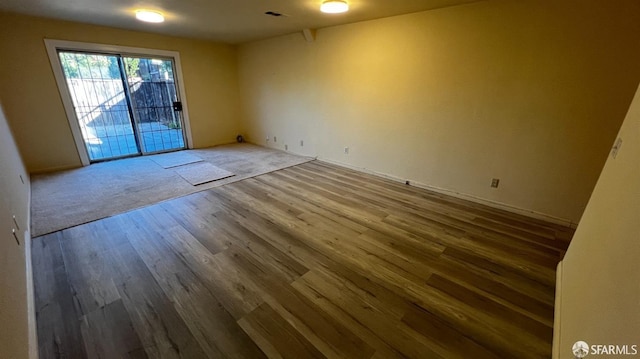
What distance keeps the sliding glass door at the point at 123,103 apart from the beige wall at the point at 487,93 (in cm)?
307

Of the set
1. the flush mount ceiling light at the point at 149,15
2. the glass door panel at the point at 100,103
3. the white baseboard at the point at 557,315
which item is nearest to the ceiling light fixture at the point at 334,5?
the flush mount ceiling light at the point at 149,15

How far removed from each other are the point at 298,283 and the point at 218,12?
355 centimetres

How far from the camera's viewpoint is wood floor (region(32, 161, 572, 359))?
4.72 ft

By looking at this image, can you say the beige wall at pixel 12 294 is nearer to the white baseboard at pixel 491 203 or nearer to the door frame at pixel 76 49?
the door frame at pixel 76 49

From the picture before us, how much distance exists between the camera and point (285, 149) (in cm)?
576

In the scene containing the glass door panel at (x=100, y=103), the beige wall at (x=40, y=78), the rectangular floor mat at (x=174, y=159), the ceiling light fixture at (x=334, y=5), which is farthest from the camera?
the rectangular floor mat at (x=174, y=159)

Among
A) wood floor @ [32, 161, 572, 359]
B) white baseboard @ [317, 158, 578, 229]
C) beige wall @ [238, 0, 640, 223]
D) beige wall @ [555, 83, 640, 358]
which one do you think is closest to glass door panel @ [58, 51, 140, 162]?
wood floor @ [32, 161, 572, 359]

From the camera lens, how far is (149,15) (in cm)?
343

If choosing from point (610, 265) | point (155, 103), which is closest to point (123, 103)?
point (155, 103)

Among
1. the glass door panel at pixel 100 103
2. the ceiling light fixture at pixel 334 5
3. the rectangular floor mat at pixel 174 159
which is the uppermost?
the ceiling light fixture at pixel 334 5

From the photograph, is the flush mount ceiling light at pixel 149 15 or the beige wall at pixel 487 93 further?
the flush mount ceiling light at pixel 149 15

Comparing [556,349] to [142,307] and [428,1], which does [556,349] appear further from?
[428,1]

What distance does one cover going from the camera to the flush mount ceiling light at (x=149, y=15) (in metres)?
3.35

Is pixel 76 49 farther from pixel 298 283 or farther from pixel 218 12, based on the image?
pixel 298 283
